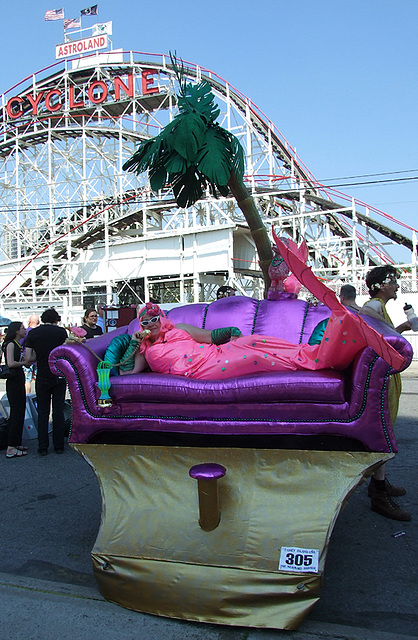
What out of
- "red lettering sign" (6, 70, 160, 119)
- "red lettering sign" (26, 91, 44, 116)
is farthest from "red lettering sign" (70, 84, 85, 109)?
"red lettering sign" (26, 91, 44, 116)

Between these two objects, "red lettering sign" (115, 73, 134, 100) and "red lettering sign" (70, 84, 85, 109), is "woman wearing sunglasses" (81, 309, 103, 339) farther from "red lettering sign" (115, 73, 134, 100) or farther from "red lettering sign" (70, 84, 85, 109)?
"red lettering sign" (70, 84, 85, 109)

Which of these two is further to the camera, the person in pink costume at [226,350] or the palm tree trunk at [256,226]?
the palm tree trunk at [256,226]

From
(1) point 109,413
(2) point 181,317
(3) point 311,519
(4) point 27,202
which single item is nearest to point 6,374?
(2) point 181,317

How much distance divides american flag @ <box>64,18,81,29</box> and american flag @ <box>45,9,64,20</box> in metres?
0.94

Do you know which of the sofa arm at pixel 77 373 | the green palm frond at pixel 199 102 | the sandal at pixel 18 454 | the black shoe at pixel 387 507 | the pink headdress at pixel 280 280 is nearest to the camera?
the sofa arm at pixel 77 373

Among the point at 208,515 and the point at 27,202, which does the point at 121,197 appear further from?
the point at 208,515

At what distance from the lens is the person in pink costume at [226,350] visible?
2742 millimetres

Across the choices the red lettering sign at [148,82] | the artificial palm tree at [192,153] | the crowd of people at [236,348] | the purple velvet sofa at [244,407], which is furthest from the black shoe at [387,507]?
the red lettering sign at [148,82]

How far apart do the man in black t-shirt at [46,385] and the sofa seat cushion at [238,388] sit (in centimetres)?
252

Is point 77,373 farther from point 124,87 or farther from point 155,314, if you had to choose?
point 124,87

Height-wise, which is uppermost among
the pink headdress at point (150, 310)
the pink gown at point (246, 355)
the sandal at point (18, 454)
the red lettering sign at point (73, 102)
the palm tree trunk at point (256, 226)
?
the red lettering sign at point (73, 102)

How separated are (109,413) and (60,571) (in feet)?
2.93

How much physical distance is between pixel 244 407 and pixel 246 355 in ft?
1.54

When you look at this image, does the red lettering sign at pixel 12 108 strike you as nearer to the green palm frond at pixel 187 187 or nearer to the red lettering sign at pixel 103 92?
the red lettering sign at pixel 103 92
